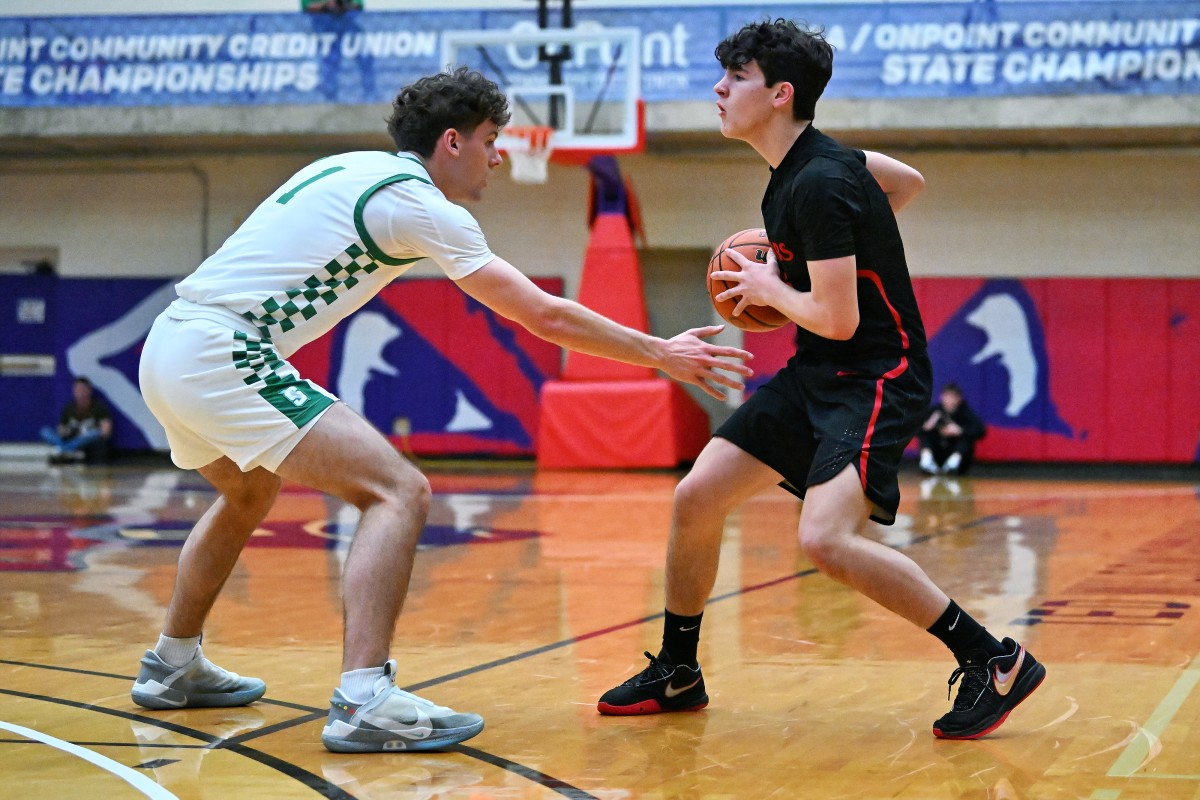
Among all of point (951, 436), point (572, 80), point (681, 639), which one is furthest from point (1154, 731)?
point (572, 80)

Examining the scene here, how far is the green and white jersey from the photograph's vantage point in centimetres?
369

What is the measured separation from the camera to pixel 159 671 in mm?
4113

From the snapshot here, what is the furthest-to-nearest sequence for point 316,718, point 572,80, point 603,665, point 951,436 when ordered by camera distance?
1. point 951,436
2. point 572,80
3. point 603,665
4. point 316,718

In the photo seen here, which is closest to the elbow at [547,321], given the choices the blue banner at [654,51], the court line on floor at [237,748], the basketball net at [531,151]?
the court line on floor at [237,748]

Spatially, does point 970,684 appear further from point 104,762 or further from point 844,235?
point 104,762

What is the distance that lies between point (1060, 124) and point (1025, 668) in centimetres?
1275

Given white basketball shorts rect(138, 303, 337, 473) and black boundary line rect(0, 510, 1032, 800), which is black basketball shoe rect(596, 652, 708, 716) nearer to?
black boundary line rect(0, 510, 1032, 800)

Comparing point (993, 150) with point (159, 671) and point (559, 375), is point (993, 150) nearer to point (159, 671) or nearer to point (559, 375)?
point (559, 375)

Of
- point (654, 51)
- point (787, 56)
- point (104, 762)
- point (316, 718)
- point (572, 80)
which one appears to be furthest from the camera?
point (654, 51)

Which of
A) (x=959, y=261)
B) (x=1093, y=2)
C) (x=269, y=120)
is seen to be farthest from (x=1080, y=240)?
(x=269, y=120)

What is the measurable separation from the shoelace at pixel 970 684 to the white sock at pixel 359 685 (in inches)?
59.9

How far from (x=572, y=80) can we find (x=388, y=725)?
12.9m

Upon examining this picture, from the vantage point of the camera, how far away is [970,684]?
3.79 m

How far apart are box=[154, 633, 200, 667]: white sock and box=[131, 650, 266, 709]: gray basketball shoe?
1 centimetres
